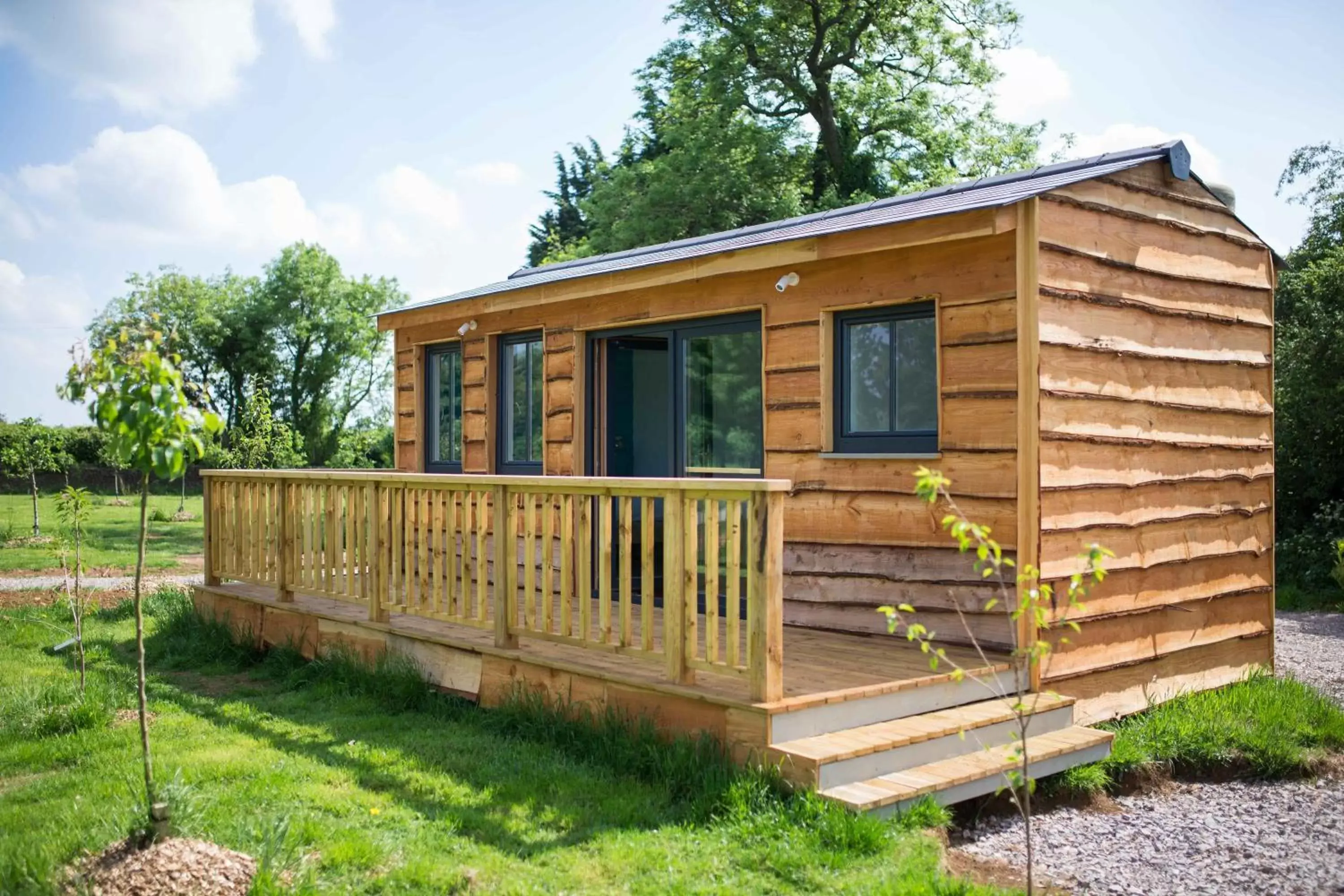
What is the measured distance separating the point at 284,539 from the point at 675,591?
162 inches

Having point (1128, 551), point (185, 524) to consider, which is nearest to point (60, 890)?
point (1128, 551)

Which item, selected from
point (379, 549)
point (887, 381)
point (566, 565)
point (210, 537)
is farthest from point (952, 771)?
point (210, 537)

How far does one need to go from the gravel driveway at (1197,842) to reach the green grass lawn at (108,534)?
732 centimetres

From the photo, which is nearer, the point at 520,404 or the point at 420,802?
the point at 420,802

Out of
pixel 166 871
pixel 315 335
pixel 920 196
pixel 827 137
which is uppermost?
pixel 827 137

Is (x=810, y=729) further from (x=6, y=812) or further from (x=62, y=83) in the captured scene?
(x=62, y=83)

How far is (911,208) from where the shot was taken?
6680 mm

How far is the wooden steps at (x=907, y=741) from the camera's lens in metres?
4.45

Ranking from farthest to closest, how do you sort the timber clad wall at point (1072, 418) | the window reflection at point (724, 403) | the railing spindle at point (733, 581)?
the window reflection at point (724, 403) → the timber clad wall at point (1072, 418) → the railing spindle at point (733, 581)

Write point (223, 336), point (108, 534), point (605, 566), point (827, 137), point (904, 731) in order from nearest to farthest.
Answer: point (904, 731)
point (605, 566)
point (108, 534)
point (827, 137)
point (223, 336)

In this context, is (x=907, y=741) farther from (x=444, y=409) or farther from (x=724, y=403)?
(x=444, y=409)

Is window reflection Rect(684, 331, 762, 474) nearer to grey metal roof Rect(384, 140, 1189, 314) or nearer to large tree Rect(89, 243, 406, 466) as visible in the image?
grey metal roof Rect(384, 140, 1189, 314)

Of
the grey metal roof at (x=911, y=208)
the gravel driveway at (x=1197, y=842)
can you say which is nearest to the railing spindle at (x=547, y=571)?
the grey metal roof at (x=911, y=208)

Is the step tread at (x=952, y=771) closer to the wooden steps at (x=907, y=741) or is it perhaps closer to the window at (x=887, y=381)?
the wooden steps at (x=907, y=741)
